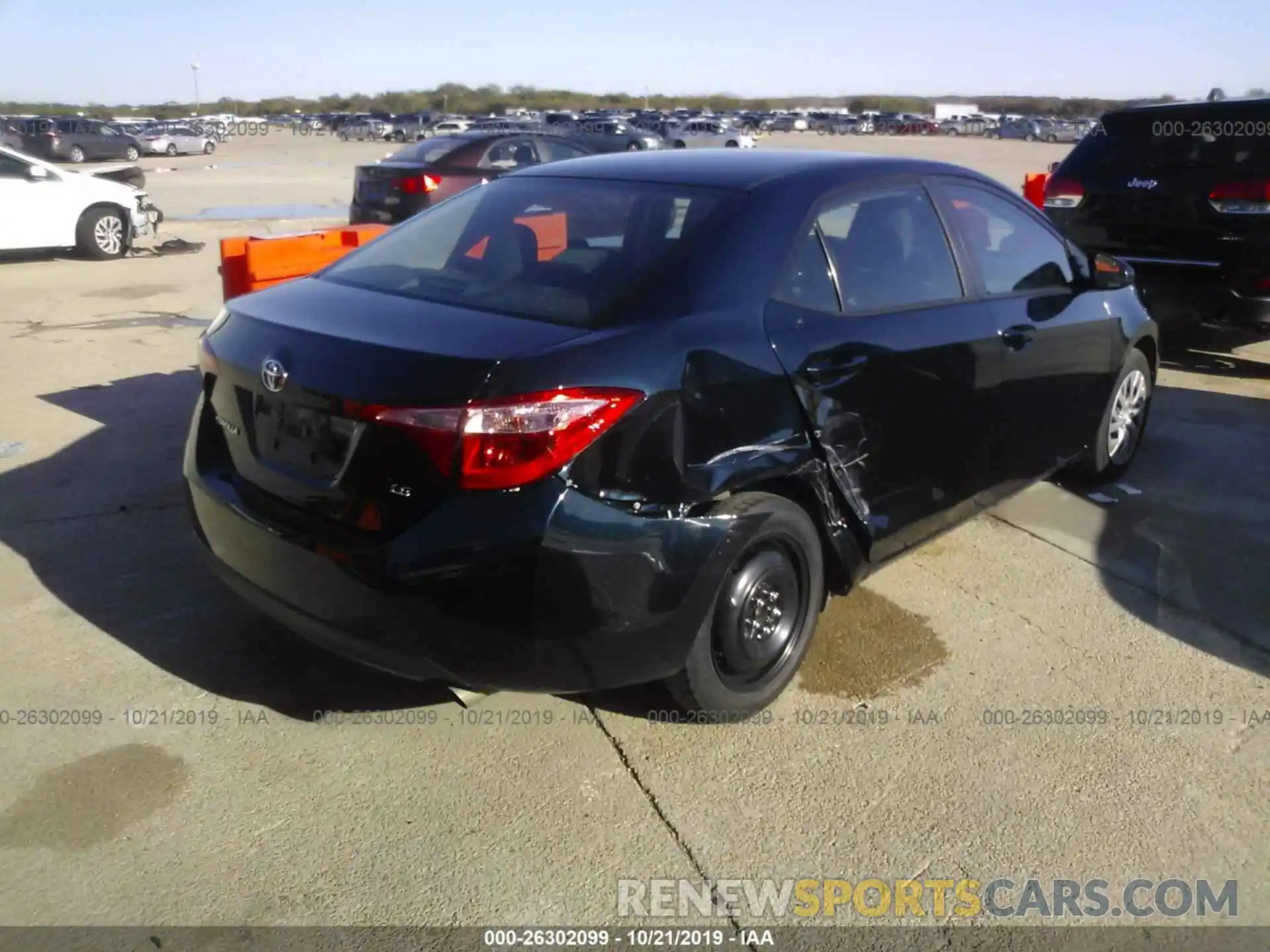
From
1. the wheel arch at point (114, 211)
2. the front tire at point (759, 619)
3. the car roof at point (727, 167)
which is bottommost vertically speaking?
the front tire at point (759, 619)

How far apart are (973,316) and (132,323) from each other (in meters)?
7.64

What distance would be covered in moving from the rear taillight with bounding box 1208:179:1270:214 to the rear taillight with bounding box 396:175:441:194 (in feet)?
26.9

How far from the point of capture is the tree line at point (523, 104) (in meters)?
108

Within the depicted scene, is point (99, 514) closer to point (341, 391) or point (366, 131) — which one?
point (341, 391)

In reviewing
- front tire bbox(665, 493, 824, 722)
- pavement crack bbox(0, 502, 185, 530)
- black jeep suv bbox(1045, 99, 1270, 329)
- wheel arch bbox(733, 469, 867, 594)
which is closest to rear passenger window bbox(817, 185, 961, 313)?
wheel arch bbox(733, 469, 867, 594)

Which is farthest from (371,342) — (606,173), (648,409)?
(606,173)

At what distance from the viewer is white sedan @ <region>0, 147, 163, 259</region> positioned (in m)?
12.9

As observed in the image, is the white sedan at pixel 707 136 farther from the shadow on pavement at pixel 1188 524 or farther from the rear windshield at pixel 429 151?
the shadow on pavement at pixel 1188 524

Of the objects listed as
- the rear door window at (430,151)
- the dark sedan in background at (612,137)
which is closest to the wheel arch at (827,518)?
the dark sedan in background at (612,137)

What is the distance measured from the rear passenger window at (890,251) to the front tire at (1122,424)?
165 cm

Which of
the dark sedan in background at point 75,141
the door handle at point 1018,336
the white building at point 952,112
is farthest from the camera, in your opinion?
the white building at point 952,112

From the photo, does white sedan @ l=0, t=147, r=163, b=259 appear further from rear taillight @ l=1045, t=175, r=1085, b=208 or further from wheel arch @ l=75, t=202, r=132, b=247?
rear taillight @ l=1045, t=175, r=1085, b=208

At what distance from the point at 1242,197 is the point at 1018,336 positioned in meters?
4.02

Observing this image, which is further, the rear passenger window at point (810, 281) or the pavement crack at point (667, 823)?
the rear passenger window at point (810, 281)
